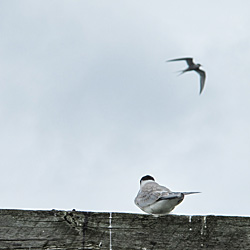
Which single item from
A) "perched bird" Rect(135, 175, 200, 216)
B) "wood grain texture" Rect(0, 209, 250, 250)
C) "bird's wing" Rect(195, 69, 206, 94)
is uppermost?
"bird's wing" Rect(195, 69, 206, 94)

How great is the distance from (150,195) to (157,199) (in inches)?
19.6

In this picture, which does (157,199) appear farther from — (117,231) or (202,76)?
(202,76)

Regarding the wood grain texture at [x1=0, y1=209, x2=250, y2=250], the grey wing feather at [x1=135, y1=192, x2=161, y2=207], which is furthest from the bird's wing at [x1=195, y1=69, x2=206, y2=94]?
the wood grain texture at [x1=0, y1=209, x2=250, y2=250]

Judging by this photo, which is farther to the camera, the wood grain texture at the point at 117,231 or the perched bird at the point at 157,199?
the perched bird at the point at 157,199

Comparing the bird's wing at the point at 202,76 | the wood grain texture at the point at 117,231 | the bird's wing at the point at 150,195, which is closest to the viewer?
the wood grain texture at the point at 117,231

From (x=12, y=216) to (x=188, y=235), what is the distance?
3.07 ft

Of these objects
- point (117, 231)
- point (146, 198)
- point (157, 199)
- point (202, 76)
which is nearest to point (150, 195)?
point (146, 198)

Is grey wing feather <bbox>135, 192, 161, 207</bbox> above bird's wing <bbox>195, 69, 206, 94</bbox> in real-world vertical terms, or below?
below

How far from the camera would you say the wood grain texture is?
9.71 ft

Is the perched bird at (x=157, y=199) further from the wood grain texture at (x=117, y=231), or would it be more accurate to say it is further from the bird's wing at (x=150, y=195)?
the wood grain texture at (x=117, y=231)

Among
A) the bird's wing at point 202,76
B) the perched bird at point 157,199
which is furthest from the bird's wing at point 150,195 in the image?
the bird's wing at point 202,76

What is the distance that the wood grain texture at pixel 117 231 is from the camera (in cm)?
296

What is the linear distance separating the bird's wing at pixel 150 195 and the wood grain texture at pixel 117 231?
9.80 feet

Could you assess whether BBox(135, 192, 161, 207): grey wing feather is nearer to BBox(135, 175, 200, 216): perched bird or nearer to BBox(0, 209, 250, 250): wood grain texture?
BBox(135, 175, 200, 216): perched bird
